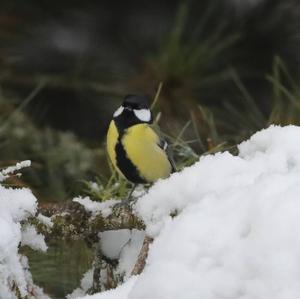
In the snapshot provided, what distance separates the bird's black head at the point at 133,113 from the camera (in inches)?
53.6

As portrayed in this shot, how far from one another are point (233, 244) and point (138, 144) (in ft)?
1.91

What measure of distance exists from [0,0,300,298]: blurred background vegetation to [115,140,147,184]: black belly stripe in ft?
1.90

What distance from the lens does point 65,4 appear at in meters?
2.27

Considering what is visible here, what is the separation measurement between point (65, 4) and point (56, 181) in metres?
0.60

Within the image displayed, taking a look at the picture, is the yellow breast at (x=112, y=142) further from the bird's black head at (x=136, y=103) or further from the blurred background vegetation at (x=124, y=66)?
the blurred background vegetation at (x=124, y=66)

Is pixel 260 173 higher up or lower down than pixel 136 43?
higher up

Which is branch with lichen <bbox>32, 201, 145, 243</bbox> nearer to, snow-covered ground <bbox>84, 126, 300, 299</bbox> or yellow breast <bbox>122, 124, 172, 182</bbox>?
snow-covered ground <bbox>84, 126, 300, 299</bbox>

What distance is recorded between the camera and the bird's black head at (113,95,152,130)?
1.36 m

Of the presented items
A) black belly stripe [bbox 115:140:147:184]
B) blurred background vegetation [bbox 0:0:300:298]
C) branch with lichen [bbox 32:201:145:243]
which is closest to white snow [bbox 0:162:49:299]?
branch with lichen [bbox 32:201:145:243]

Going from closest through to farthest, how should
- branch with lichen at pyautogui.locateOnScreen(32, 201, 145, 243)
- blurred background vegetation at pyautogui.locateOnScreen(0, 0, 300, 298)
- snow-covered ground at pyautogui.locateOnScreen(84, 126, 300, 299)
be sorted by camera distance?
1. snow-covered ground at pyautogui.locateOnScreen(84, 126, 300, 299)
2. branch with lichen at pyautogui.locateOnScreen(32, 201, 145, 243)
3. blurred background vegetation at pyautogui.locateOnScreen(0, 0, 300, 298)

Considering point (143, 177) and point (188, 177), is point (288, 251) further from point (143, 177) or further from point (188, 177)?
point (143, 177)

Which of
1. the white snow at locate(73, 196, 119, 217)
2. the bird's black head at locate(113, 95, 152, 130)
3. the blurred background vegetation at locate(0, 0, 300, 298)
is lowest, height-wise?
the blurred background vegetation at locate(0, 0, 300, 298)

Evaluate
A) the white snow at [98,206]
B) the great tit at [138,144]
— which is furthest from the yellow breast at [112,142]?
the white snow at [98,206]

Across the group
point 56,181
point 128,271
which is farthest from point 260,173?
point 56,181
